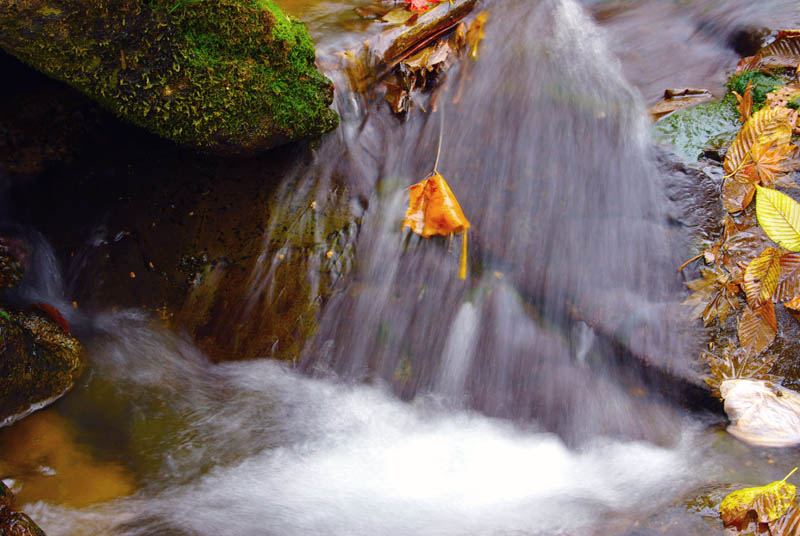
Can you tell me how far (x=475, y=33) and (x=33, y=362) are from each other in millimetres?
3512

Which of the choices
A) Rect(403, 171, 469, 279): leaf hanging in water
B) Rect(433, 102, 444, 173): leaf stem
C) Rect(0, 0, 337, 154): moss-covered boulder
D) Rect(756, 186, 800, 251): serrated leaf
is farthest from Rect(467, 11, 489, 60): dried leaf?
Rect(756, 186, 800, 251): serrated leaf

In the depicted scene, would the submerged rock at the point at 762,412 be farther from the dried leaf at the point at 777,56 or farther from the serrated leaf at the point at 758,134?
the dried leaf at the point at 777,56

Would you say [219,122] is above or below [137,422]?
above

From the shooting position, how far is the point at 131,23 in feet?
7.90

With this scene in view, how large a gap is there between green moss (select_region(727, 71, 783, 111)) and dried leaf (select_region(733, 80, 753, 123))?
2cm

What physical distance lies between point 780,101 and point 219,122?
334 cm

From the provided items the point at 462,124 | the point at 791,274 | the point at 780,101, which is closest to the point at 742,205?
the point at 791,274

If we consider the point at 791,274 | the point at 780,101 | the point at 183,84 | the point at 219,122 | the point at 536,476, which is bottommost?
the point at 536,476

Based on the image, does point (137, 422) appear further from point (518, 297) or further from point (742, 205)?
point (742, 205)

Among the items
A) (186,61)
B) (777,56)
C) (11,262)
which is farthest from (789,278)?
(11,262)

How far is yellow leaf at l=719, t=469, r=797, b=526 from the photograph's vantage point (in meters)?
2.12

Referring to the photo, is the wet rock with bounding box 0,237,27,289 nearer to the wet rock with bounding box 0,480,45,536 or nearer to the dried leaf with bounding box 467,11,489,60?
the wet rock with bounding box 0,480,45,536

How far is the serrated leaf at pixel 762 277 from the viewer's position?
2.66 meters

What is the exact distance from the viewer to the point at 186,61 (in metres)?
2.55
